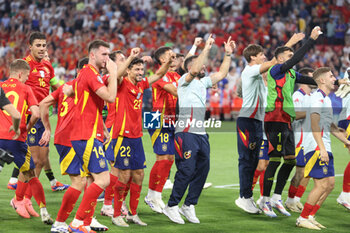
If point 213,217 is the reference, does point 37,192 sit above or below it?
above

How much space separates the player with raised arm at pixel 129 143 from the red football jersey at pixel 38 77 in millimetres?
1898

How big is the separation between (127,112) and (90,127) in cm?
139

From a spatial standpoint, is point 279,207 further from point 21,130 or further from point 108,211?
point 21,130

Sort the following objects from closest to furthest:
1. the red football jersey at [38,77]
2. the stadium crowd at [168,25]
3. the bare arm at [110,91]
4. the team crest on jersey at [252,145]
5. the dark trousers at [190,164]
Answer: the bare arm at [110,91] < the dark trousers at [190,164] < the team crest on jersey at [252,145] < the red football jersey at [38,77] < the stadium crowd at [168,25]

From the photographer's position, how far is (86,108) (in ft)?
23.3

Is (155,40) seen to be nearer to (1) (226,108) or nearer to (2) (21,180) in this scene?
(1) (226,108)

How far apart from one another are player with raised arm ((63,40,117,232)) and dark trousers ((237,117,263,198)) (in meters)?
2.70

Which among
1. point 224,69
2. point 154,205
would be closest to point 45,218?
point 154,205

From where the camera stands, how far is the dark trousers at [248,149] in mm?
9055

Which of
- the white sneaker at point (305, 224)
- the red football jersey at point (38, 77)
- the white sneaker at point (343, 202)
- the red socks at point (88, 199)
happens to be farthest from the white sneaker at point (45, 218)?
the white sneaker at point (343, 202)

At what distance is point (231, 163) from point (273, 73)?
6220 millimetres

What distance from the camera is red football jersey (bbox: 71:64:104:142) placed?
7047 mm

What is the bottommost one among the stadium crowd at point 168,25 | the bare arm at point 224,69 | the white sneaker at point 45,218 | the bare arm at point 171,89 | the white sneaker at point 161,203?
the white sneaker at point 161,203

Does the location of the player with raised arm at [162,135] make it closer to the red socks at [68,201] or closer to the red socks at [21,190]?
the red socks at [21,190]
